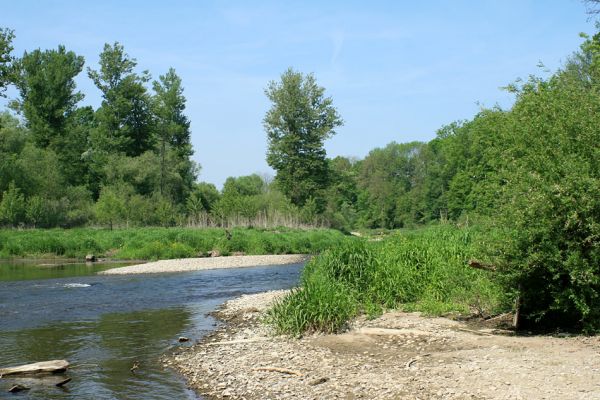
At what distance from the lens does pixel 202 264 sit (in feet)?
125

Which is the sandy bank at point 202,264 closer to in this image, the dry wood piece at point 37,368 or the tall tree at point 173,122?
the dry wood piece at point 37,368

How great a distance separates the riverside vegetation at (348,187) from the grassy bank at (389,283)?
53 mm

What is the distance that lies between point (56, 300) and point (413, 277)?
1386cm

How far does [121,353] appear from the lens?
14484 millimetres

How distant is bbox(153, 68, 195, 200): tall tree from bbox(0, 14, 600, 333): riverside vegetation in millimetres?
183

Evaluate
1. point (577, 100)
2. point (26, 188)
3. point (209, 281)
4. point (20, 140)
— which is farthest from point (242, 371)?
point (20, 140)

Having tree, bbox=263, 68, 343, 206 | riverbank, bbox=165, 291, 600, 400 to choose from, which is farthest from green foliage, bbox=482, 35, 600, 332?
tree, bbox=263, 68, 343, 206

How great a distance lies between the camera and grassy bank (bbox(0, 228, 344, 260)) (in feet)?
142

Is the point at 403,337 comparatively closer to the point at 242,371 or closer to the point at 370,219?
the point at 242,371

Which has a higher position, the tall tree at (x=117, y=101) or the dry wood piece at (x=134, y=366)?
the tall tree at (x=117, y=101)

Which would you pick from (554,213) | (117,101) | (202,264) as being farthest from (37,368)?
(117,101)

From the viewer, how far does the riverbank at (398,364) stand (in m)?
9.20

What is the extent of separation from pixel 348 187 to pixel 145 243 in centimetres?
4380

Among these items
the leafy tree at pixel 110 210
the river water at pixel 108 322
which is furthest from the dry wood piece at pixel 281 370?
the leafy tree at pixel 110 210
